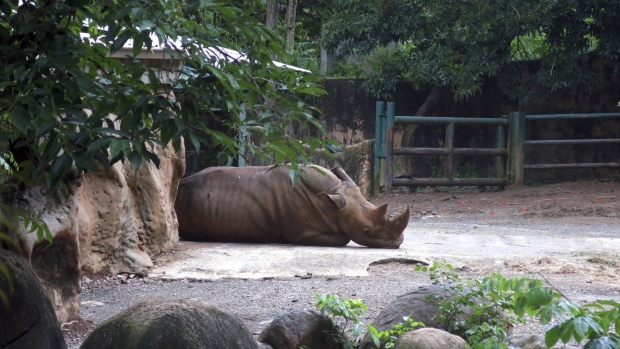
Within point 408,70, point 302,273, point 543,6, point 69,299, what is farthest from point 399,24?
point 69,299

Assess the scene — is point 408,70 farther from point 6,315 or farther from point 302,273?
point 6,315

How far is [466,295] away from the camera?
Result: 3.73 meters

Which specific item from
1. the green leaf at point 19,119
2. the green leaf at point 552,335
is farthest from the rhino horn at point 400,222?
the green leaf at point 19,119

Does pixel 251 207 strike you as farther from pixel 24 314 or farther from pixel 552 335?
pixel 552 335

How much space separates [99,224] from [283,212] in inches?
95.6

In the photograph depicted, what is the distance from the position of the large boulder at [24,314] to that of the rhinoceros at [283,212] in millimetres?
5044

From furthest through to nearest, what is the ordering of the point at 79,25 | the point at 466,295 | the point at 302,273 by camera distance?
the point at 302,273
the point at 466,295
the point at 79,25

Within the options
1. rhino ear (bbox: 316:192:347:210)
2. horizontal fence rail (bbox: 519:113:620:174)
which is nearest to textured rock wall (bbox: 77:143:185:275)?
rhino ear (bbox: 316:192:347:210)

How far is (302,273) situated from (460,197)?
7506 mm

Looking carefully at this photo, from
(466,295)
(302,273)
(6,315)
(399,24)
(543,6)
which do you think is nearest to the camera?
(6,315)

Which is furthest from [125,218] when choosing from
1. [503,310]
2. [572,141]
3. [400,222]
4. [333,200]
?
[572,141]

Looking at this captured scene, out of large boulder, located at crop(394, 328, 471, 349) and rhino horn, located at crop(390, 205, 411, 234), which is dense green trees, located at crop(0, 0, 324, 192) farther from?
rhino horn, located at crop(390, 205, 411, 234)

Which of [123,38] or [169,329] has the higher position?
[123,38]

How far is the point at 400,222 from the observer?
7609 mm
